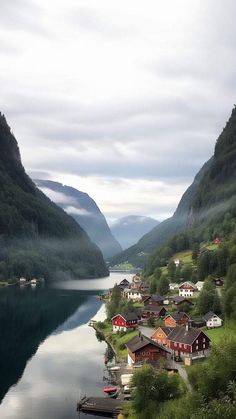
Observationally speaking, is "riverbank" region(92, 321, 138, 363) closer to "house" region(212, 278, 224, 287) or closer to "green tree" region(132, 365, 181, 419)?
"green tree" region(132, 365, 181, 419)

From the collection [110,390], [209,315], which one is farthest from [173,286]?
Answer: [110,390]

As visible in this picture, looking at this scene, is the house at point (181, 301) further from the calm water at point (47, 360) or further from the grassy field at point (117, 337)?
the calm water at point (47, 360)

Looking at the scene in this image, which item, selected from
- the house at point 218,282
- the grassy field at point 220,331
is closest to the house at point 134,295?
the house at point 218,282

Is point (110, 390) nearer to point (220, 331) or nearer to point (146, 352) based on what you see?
point (146, 352)

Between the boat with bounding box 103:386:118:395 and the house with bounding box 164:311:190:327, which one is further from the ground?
the house with bounding box 164:311:190:327

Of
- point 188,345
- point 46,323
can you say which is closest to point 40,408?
point 188,345

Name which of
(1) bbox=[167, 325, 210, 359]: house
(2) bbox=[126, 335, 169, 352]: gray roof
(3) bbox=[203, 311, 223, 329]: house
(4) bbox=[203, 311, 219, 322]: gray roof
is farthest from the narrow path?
(4) bbox=[203, 311, 219, 322]: gray roof

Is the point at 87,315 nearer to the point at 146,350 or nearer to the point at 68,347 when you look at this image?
the point at 68,347
